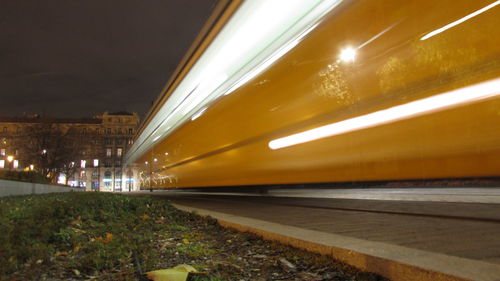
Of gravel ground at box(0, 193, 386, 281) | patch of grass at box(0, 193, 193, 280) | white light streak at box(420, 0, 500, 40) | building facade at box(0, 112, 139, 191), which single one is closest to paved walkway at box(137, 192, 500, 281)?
gravel ground at box(0, 193, 386, 281)

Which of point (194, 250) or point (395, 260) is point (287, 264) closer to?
point (395, 260)

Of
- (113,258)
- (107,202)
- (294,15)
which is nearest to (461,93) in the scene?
(294,15)

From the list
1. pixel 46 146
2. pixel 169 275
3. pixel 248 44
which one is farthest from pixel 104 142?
pixel 169 275

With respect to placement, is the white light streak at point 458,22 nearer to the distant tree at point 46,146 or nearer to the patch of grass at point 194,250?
the patch of grass at point 194,250

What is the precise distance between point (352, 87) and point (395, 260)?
2.45 meters

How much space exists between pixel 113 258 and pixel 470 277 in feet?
7.91

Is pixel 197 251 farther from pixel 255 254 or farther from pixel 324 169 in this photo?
pixel 324 169

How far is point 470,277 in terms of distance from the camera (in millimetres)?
1876

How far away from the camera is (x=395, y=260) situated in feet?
7.35

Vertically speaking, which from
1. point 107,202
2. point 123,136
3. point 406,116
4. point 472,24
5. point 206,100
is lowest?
point 107,202

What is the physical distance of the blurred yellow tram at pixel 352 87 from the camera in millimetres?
3119

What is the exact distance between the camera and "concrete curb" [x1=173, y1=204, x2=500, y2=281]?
1.98m

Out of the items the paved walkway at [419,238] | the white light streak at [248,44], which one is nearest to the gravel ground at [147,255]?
the paved walkway at [419,238]

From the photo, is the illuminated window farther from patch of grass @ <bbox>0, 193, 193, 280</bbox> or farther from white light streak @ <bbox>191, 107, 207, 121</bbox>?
patch of grass @ <bbox>0, 193, 193, 280</bbox>
